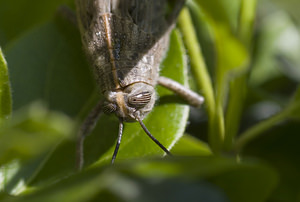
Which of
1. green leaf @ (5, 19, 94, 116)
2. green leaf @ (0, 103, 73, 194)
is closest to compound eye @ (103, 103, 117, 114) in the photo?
green leaf @ (5, 19, 94, 116)

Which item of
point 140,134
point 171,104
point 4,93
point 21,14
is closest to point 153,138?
point 140,134

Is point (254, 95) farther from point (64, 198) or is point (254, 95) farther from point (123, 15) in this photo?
point (64, 198)

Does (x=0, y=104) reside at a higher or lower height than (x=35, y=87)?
higher

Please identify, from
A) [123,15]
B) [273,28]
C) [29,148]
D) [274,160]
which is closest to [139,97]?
[123,15]

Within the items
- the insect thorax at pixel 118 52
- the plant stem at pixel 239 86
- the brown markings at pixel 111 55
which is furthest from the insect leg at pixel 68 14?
the plant stem at pixel 239 86

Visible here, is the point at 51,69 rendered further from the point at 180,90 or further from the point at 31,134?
the point at 31,134

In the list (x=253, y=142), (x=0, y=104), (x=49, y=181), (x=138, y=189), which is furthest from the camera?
(x=253, y=142)
